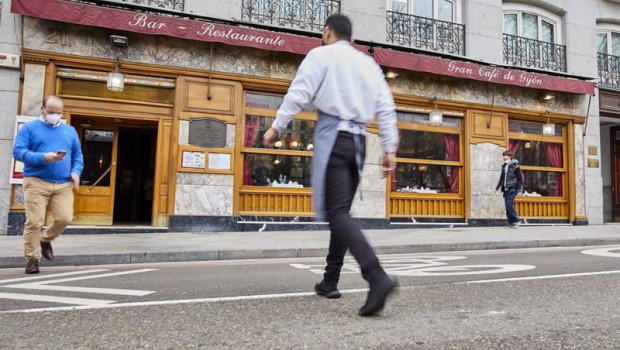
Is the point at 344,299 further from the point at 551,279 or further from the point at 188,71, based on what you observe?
the point at 188,71

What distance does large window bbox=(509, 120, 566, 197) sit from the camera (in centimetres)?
1314

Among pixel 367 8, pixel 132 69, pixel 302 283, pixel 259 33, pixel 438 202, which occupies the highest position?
pixel 367 8

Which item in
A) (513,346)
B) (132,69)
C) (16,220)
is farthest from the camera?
(132,69)

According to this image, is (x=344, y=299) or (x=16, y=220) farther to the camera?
(x=16, y=220)

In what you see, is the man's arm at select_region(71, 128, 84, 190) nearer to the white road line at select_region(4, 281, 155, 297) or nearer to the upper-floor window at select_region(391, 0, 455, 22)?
the white road line at select_region(4, 281, 155, 297)

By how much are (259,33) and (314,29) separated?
75.5 inches

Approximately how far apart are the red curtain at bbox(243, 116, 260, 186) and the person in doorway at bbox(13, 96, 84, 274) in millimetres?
5435

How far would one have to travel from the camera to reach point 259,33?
384 inches

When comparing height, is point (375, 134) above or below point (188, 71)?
below

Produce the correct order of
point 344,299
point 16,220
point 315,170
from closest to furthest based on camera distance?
point 315,170 → point 344,299 → point 16,220

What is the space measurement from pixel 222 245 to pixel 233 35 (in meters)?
4.85

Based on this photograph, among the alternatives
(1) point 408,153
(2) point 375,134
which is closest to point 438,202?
(1) point 408,153

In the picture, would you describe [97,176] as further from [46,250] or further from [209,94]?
[46,250]

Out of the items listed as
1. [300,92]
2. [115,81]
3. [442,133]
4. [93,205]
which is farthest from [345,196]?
[442,133]
